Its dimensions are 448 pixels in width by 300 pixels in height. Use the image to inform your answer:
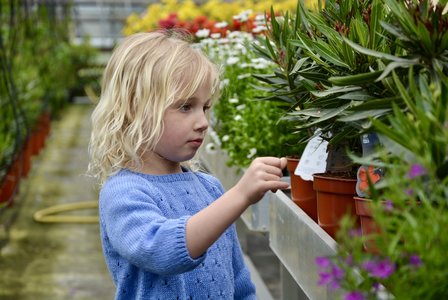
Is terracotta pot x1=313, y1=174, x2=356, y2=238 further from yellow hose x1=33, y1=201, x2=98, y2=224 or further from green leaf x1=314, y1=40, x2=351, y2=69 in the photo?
yellow hose x1=33, y1=201, x2=98, y2=224

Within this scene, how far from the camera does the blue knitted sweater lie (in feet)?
5.91

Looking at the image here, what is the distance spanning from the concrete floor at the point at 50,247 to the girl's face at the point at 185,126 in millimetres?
1291

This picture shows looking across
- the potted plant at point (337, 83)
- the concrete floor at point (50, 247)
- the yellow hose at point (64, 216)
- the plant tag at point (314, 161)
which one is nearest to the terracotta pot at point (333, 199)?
the potted plant at point (337, 83)

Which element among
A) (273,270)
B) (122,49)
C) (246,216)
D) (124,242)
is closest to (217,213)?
(124,242)

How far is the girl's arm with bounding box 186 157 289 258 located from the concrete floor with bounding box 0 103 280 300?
1769 mm

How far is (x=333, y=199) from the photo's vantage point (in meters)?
2.22

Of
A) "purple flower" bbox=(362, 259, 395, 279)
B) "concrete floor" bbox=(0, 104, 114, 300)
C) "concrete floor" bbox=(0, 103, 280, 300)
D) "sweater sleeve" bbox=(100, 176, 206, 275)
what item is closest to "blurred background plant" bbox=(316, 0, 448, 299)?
"purple flower" bbox=(362, 259, 395, 279)

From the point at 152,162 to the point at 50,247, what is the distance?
13.3 ft

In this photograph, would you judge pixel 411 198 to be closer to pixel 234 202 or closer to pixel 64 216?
pixel 234 202

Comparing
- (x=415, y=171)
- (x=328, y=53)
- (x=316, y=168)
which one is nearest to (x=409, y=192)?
(x=415, y=171)

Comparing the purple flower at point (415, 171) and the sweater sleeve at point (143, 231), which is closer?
the purple flower at point (415, 171)

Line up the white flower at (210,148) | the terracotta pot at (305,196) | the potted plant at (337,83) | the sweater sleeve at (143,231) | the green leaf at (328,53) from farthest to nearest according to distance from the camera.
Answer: the white flower at (210,148)
the terracotta pot at (305,196)
the green leaf at (328,53)
the potted plant at (337,83)
the sweater sleeve at (143,231)

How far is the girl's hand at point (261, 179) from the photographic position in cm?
168

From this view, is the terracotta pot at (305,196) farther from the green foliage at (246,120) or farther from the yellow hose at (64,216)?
the yellow hose at (64,216)
